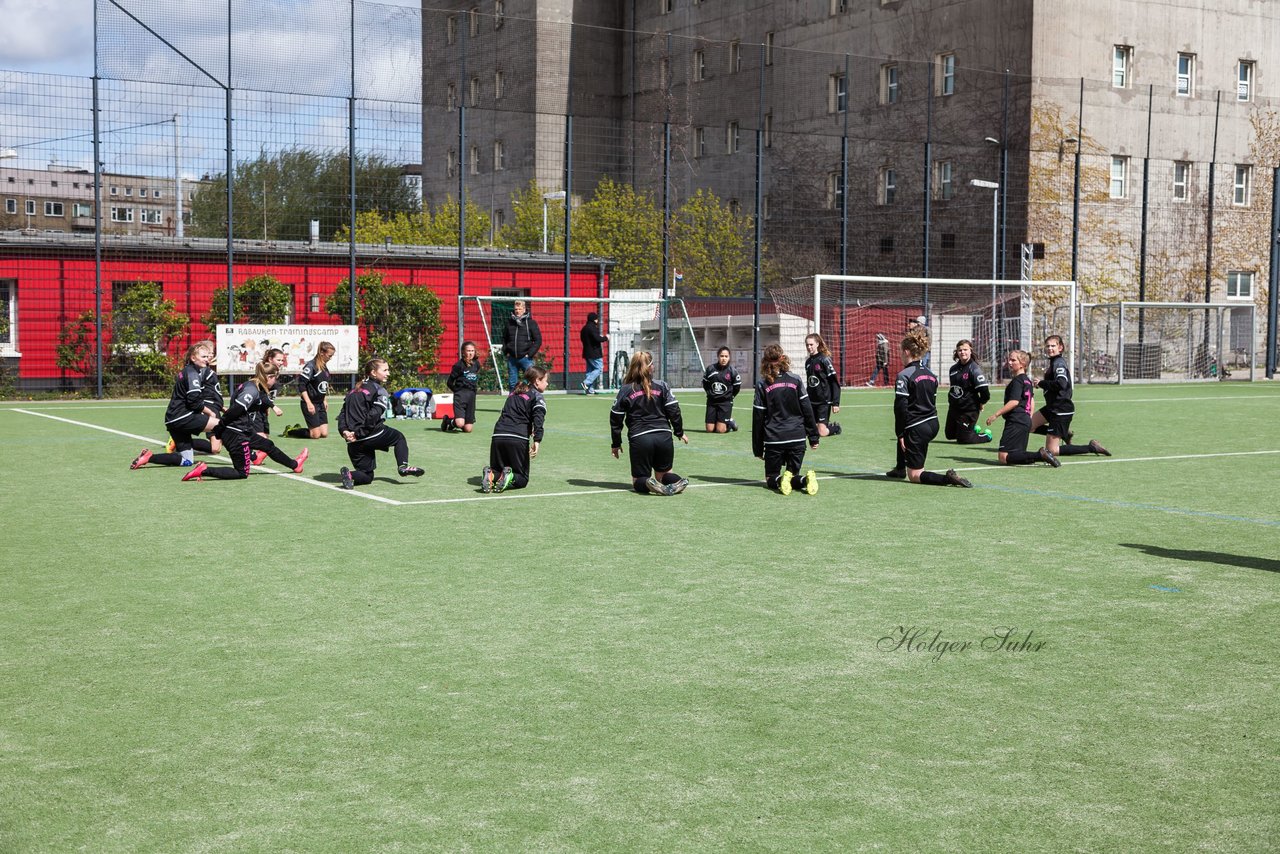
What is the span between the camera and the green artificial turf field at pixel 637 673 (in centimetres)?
433

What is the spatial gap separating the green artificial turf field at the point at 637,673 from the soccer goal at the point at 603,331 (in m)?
20.1

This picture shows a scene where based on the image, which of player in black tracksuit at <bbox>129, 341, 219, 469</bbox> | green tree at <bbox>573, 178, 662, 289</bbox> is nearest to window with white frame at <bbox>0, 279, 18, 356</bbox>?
player in black tracksuit at <bbox>129, 341, 219, 469</bbox>

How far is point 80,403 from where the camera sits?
26812 mm

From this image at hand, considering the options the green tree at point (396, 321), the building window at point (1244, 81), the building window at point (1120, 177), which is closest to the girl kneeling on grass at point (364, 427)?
the green tree at point (396, 321)

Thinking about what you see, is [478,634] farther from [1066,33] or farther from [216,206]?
[1066,33]

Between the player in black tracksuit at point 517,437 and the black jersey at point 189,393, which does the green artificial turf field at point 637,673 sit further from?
the black jersey at point 189,393

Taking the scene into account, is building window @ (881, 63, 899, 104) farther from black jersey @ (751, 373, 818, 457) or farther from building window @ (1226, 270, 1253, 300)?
black jersey @ (751, 373, 818, 457)

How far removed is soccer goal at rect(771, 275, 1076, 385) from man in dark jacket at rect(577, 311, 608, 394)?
7113 mm

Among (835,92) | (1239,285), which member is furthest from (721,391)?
(1239,285)

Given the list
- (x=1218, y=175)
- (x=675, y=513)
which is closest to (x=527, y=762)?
(x=675, y=513)

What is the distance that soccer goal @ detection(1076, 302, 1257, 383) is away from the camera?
40.8 metres

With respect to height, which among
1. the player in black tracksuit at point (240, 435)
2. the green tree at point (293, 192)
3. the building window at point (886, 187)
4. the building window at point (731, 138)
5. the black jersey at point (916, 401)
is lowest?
the player in black tracksuit at point (240, 435)

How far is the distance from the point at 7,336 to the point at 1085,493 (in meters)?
25.1

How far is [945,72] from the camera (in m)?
46.6
